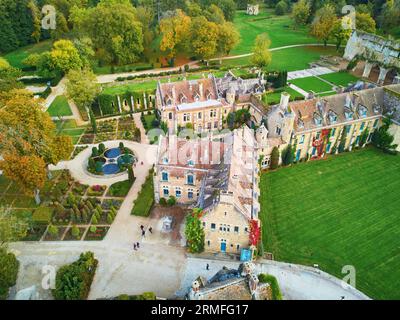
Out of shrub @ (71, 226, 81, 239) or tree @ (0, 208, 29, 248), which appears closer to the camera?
tree @ (0, 208, 29, 248)

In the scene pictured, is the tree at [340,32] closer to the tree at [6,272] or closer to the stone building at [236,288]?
the stone building at [236,288]

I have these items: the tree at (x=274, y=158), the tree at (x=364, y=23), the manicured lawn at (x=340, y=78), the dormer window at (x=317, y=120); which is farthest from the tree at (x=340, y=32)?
the tree at (x=274, y=158)

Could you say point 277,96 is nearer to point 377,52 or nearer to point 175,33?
point 377,52

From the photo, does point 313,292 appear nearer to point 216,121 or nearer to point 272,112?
point 272,112

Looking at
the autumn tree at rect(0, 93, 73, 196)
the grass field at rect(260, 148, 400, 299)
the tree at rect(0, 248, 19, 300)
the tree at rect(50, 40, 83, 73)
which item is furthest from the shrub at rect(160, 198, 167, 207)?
the tree at rect(50, 40, 83, 73)

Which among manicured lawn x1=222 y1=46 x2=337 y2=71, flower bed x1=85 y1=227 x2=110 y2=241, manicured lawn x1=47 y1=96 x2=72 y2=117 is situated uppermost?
manicured lawn x1=222 y1=46 x2=337 y2=71

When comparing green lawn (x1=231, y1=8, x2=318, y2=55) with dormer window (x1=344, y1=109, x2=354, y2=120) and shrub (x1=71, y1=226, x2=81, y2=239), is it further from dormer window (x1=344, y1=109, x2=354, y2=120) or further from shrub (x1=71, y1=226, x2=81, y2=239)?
shrub (x1=71, y1=226, x2=81, y2=239)
